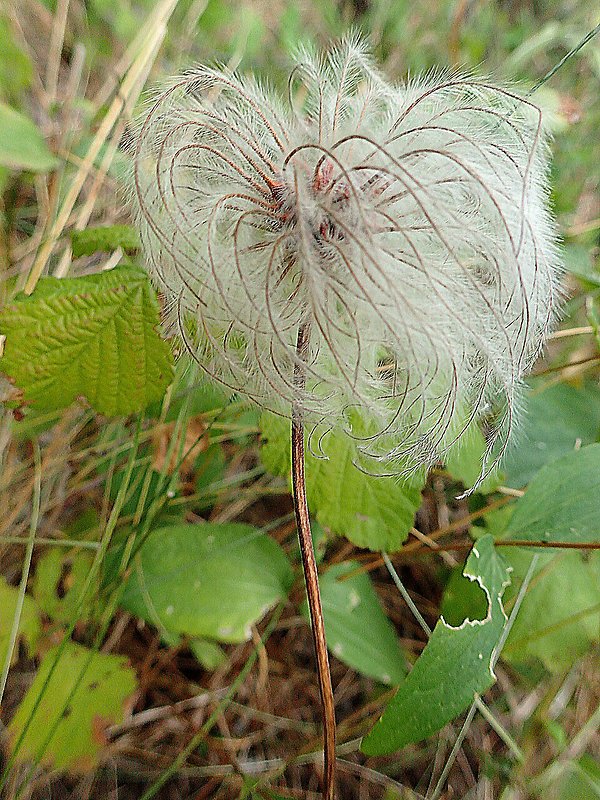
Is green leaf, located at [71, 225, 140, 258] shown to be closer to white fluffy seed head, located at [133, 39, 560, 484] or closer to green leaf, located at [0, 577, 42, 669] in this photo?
white fluffy seed head, located at [133, 39, 560, 484]

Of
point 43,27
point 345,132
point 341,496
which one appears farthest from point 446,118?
point 43,27

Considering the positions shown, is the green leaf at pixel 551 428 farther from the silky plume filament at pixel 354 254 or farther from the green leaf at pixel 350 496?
the silky plume filament at pixel 354 254

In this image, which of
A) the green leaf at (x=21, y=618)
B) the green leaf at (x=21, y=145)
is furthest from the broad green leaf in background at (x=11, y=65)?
the green leaf at (x=21, y=618)

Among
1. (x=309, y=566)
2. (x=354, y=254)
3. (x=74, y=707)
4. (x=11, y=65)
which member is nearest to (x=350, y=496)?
(x=309, y=566)

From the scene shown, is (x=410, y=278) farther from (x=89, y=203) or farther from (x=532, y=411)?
(x=89, y=203)

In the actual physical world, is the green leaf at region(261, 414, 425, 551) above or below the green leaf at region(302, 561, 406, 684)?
above

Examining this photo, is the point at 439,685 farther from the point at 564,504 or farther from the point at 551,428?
the point at 551,428

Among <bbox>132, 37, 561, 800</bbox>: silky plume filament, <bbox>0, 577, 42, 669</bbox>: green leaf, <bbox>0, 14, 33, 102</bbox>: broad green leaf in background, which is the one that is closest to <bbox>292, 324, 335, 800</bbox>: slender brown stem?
<bbox>132, 37, 561, 800</bbox>: silky plume filament
